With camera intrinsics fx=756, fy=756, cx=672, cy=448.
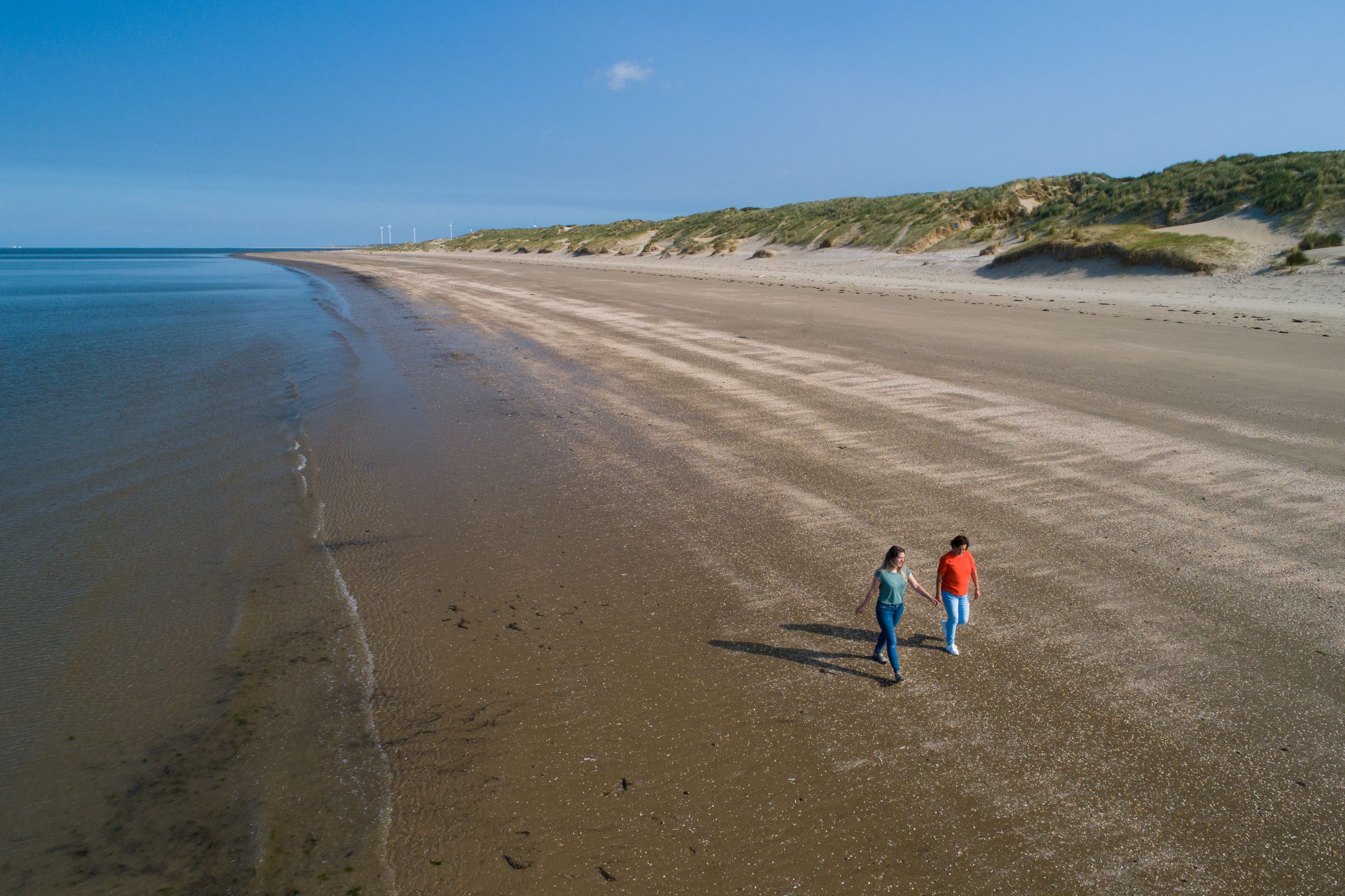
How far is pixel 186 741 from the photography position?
3.80 m

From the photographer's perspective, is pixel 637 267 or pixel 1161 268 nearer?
pixel 1161 268

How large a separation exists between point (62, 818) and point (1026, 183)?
1989 inches

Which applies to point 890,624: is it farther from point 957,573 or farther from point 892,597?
point 957,573

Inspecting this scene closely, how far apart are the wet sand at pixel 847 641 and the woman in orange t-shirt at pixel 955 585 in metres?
0.18

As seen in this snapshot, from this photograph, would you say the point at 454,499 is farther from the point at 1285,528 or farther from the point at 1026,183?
the point at 1026,183

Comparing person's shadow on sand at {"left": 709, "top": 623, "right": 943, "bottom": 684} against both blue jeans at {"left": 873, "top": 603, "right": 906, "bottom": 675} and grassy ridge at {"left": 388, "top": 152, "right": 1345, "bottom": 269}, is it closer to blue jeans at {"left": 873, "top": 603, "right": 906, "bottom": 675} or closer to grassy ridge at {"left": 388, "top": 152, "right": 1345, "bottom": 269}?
blue jeans at {"left": 873, "top": 603, "right": 906, "bottom": 675}

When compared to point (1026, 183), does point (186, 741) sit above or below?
below

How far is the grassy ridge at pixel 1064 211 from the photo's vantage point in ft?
83.8

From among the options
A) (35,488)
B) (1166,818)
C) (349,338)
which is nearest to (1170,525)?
(1166,818)

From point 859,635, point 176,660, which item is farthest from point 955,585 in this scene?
point 176,660

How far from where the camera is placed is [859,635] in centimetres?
471

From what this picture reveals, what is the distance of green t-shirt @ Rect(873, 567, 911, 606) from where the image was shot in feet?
14.0

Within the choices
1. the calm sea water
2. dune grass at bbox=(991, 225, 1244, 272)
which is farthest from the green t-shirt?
dune grass at bbox=(991, 225, 1244, 272)

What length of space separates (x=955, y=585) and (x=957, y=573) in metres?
0.07
